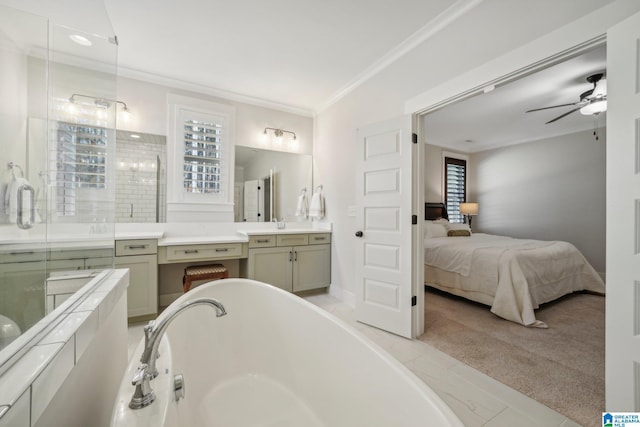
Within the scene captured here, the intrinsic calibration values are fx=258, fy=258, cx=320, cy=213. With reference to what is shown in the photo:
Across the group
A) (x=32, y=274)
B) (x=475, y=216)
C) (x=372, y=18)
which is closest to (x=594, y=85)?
(x=372, y=18)

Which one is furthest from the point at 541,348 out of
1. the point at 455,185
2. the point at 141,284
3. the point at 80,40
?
the point at 455,185

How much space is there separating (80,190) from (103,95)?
59cm

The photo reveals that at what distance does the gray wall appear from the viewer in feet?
14.0

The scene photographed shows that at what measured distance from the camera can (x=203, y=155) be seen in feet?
10.2

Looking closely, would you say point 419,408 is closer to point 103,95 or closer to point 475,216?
point 103,95

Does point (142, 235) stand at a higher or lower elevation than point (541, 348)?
higher

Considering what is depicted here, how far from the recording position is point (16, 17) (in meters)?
0.96

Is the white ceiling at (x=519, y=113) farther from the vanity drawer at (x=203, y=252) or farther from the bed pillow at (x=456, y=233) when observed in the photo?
the vanity drawer at (x=203, y=252)

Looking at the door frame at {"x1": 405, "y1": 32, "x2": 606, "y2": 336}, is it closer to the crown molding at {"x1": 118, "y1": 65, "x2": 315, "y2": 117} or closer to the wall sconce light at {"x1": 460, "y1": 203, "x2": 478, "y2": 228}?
the crown molding at {"x1": 118, "y1": 65, "x2": 315, "y2": 117}

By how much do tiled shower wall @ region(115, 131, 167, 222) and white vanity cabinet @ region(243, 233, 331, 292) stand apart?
1.15 meters

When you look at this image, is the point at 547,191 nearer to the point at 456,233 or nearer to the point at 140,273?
the point at 456,233

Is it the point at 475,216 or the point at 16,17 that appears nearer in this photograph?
the point at 16,17

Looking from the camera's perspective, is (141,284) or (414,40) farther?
(141,284)

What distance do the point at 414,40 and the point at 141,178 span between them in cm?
305
